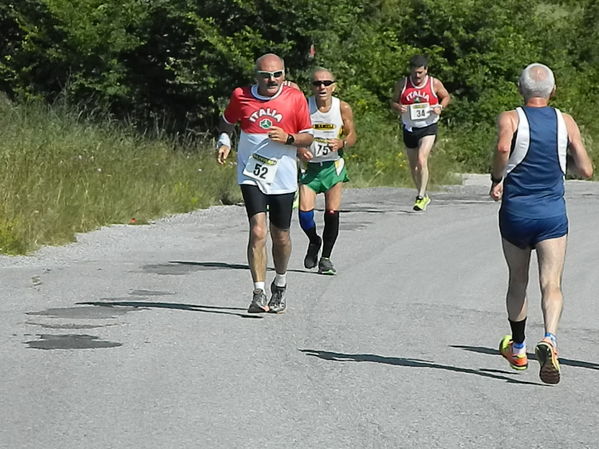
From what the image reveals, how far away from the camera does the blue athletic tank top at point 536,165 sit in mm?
7867

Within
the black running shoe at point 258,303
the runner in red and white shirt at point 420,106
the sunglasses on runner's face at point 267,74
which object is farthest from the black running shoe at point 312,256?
the runner in red and white shirt at point 420,106

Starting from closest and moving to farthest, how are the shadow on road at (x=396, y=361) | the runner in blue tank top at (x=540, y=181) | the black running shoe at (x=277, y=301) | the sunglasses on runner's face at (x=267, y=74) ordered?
the runner in blue tank top at (x=540, y=181) < the shadow on road at (x=396, y=361) < the sunglasses on runner's face at (x=267, y=74) < the black running shoe at (x=277, y=301)

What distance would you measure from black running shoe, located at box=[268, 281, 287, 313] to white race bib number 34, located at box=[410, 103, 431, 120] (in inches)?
291

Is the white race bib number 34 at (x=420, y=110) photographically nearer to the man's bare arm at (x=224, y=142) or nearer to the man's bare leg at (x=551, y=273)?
the man's bare arm at (x=224, y=142)

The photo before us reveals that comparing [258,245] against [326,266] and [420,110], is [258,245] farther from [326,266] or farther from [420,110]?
[420,110]

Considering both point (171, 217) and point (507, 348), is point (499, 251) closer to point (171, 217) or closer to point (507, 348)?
point (171, 217)

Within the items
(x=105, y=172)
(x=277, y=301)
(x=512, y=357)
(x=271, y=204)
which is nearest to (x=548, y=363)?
(x=512, y=357)

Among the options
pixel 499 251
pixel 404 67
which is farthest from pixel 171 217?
pixel 404 67

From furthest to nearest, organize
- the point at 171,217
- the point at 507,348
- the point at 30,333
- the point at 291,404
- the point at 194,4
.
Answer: the point at 194,4, the point at 171,217, the point at 30,333, the point at 507,348, the point at 291,404

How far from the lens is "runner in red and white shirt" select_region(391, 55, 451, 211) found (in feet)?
56.7

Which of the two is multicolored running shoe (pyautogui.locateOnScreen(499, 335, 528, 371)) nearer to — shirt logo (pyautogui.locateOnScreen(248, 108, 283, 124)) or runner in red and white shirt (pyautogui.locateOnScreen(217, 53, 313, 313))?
runner in red and white shirt (pyautogui.locateOnScreen(217, 53, 313, 313))

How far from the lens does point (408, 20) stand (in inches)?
1146

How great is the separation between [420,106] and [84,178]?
4.01 meters

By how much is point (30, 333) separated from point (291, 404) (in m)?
2.56
